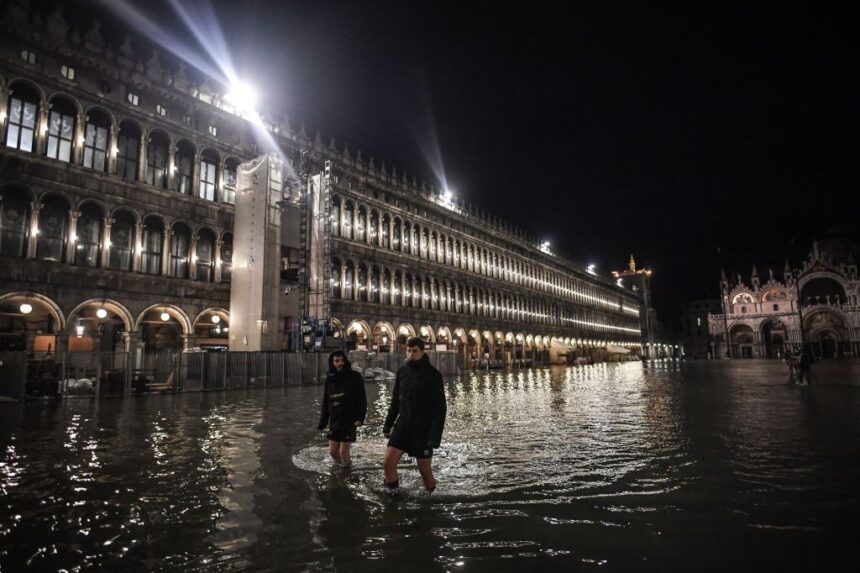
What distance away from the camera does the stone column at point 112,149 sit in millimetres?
25234

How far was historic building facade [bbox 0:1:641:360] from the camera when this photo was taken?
73.9 feet

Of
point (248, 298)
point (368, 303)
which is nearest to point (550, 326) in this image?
point (368, 303)

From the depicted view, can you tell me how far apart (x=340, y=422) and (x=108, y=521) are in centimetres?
281

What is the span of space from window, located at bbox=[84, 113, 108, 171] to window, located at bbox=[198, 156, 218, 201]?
5068mm

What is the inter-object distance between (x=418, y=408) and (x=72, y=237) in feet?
80.1

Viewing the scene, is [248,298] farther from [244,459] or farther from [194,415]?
[244,459]

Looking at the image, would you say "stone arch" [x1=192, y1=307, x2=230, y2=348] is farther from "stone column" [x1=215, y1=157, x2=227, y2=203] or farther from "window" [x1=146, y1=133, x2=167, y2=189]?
"window" [x1=146, y1=133, x2=167, y2=189]

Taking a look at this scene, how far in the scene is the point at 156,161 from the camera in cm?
2752

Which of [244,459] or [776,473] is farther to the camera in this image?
[244,459]

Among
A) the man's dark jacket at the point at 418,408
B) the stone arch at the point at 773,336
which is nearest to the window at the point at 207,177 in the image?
the man's dark jacket at the point at 418,408

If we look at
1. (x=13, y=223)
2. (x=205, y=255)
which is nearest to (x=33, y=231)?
(x=13, y=223)

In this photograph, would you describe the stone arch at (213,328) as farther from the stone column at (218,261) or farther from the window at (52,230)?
the window at (52,230)

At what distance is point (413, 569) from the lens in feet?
11.6

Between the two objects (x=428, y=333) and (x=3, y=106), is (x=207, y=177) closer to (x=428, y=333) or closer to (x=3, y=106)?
(x=3, y=106)
